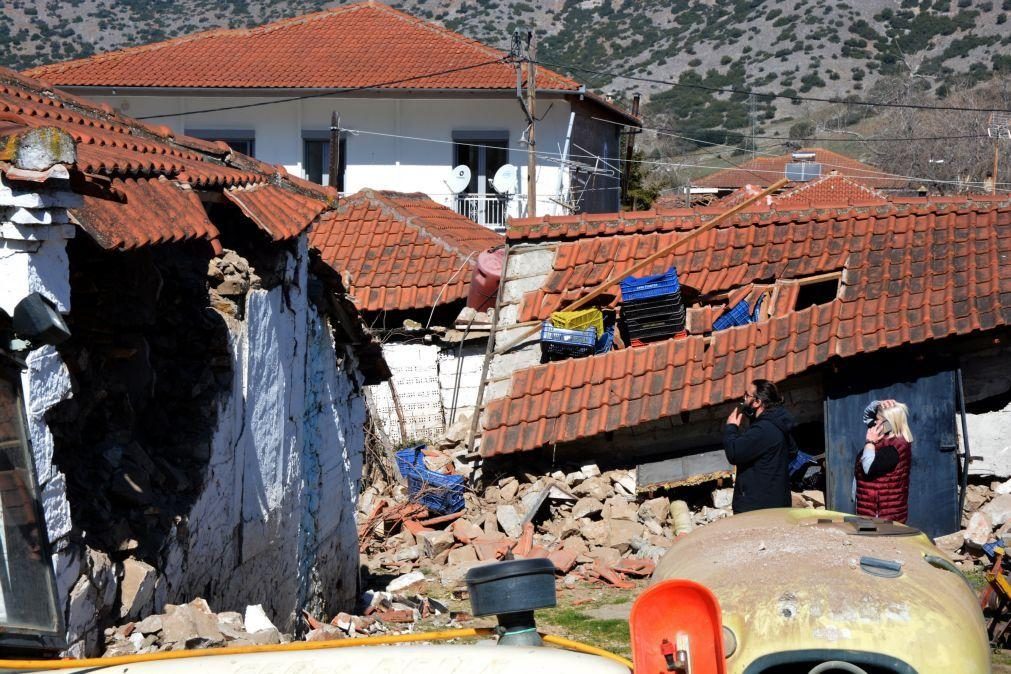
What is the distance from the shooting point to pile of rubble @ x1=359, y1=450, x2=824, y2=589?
12031 mm

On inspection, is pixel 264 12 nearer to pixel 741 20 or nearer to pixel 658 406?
pixel 741 20

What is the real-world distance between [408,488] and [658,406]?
343 cm

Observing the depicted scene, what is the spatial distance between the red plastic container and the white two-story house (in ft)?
42.3

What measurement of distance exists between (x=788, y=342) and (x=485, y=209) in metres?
17.7

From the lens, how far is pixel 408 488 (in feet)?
47.3

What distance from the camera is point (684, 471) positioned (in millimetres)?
12984

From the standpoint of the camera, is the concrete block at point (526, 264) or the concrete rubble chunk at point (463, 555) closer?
the concrete rubble chunk at point (463, 555)

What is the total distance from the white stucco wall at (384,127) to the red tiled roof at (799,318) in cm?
1620

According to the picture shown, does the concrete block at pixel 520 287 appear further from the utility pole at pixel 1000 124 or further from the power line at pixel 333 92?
the utility pole at pixel 1000 124

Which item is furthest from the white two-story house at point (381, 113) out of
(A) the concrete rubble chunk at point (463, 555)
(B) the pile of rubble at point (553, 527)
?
(A) the concrete rubble chunk at point (463, 555)

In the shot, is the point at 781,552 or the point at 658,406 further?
the point at 658,406

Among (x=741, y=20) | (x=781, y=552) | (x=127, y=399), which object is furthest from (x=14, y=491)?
(x=741, y=20)

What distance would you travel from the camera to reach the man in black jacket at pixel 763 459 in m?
8.32

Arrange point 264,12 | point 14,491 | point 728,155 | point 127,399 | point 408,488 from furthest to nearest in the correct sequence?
1. point 264,12
2. point 728,155
3. point 408,488
4. point 127,399
5. point 14,491
